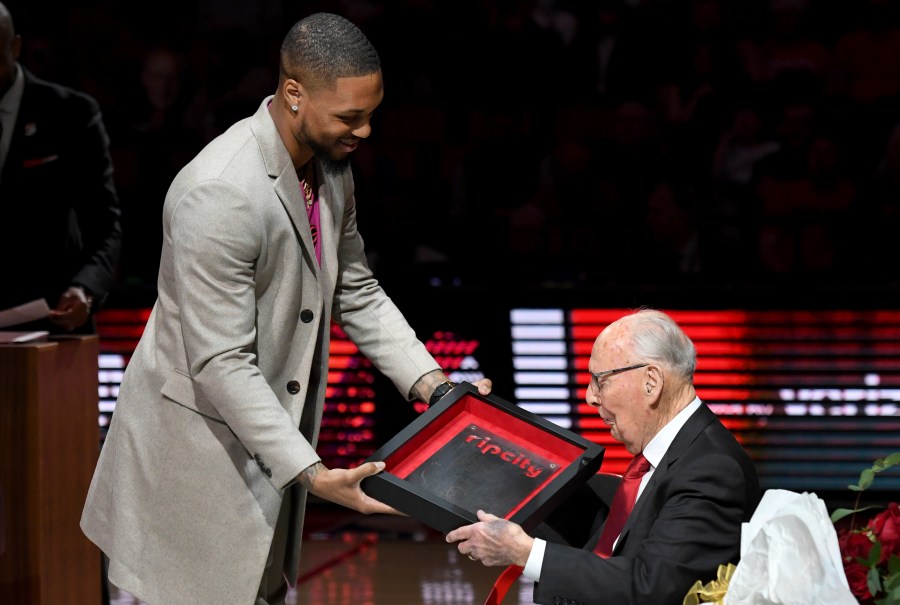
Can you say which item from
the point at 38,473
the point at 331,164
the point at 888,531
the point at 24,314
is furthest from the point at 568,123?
the point at 888,531

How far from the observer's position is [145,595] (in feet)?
9.21

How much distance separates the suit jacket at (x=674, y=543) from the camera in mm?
2562

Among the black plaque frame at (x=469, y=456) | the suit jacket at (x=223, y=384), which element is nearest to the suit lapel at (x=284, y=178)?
the suit jacket at (x=223, y=384)

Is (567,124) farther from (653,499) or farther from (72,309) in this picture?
(653,499)

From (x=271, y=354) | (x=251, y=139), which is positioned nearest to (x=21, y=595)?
(x=271, y=354)

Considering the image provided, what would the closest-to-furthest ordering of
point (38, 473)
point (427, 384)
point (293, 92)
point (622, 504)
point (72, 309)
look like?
1. point (293, 92)
2. point (622, 504)
3. point (427, 384)
4. point (38, 473)
5. point (72, 309)

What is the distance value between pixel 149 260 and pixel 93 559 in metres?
3.50

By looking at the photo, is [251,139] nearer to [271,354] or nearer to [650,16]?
[271,354]

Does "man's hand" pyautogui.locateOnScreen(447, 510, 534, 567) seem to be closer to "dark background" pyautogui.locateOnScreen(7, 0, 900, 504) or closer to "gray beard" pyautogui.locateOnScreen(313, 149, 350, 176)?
"gray beard" pyautogui.locateOnScreen(313, 149, 350, 176)

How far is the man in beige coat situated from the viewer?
2637mm

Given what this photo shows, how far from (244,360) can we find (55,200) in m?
1.95

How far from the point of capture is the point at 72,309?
4172 millimetres

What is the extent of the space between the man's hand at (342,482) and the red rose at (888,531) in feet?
3.12

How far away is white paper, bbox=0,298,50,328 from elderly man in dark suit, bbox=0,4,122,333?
0.73ft
